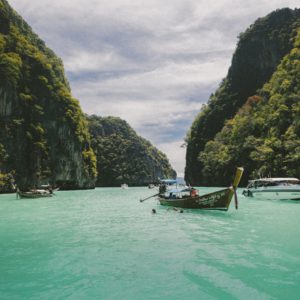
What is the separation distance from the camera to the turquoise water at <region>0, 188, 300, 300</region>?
7775mm

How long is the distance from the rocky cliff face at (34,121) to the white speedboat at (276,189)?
142 ft

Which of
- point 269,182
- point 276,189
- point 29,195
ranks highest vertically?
point 269,182

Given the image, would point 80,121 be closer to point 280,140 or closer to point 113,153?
point 280,140

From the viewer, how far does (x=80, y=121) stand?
8700 cm

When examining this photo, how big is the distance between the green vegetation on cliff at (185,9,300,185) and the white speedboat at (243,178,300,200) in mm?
18222

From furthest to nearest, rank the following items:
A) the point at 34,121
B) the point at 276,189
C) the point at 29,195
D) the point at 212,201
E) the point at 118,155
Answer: the point at 118,155 → the point at 34,121 → the point at 29,195 → the point at 276,189 → the point at 212,201

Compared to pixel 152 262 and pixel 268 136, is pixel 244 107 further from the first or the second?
pixel 152 262

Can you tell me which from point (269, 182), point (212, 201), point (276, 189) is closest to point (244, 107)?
point (269, 182)

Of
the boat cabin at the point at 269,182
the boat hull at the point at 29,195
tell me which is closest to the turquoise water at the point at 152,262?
the boat cabin at the point at 269,182

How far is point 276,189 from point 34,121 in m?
54.9

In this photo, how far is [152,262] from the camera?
33.6ft

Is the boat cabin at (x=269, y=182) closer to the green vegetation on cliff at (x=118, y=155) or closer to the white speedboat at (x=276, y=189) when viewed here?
the white speedboat at (x=276, y=189)

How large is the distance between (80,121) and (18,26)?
28.3m

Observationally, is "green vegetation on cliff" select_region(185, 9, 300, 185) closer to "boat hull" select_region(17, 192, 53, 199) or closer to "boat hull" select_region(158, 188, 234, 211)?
"boat hull" select_region(158, 188, 234, 211)
